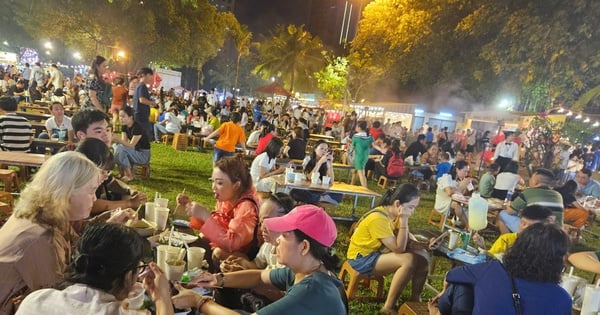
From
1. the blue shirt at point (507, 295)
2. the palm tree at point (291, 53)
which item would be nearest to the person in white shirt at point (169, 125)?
the blue shirt at point (507, 295)

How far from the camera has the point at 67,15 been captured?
74.9 ft

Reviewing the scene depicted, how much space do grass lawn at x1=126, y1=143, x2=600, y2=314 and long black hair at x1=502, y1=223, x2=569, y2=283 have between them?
2.91 meters

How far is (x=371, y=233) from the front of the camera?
4.27 meters

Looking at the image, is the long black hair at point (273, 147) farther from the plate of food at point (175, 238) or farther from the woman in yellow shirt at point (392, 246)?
the plate of food at point (175, 238)

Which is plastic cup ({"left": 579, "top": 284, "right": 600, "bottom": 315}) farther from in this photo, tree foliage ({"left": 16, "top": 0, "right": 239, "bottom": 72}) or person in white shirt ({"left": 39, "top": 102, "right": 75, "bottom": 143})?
tree foliage ({"left": 16, "top": 0, "right": 239, "bottom": 72})

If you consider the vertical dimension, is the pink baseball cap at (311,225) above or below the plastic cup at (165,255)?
above

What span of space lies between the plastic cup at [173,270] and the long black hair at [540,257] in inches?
83.2

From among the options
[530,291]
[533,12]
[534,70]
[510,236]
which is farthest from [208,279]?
[533,12]

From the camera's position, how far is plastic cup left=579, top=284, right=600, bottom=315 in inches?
120

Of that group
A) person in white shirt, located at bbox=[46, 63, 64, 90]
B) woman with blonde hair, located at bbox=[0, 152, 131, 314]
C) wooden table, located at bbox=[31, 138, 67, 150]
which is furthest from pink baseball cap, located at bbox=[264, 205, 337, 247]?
person in white shirt, located at bbox=[46, 63, 64, 90]

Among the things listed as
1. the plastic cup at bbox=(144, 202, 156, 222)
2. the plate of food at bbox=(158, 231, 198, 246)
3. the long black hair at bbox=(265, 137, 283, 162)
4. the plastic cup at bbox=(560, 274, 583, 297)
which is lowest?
the plastic cup at bbox=(560, 274, 583, 297)

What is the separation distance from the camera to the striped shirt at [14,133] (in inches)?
260

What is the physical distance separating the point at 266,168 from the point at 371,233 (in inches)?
129

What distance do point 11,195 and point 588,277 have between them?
948 cm
